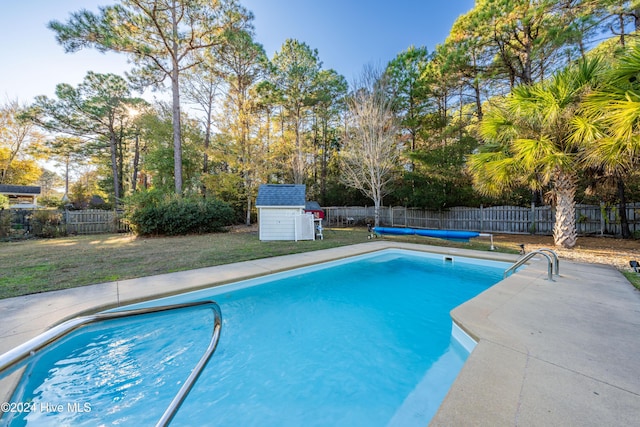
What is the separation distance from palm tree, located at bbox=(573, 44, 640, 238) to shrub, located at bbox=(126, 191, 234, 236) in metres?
14.1

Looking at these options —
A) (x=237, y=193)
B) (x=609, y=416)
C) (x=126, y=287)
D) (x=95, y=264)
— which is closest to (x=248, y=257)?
(x=126, y=287)

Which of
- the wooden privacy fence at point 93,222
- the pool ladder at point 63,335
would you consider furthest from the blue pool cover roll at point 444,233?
the wooden privacy fence at point 93,222

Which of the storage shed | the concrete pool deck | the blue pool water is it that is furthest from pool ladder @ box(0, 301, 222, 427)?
the storage shed

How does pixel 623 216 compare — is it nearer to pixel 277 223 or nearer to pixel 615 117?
pixel 615 117

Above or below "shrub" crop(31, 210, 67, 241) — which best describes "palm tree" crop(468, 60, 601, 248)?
above

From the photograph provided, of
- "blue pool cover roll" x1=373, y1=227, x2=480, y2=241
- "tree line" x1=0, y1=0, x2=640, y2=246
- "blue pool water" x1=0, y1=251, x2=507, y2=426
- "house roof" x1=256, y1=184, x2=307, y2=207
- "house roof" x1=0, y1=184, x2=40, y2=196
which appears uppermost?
"tree line" x1=0, y1=0, x2=640, y2=246

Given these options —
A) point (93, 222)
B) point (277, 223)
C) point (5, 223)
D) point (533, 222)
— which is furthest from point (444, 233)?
point (5, 223)

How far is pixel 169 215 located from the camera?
1158cm

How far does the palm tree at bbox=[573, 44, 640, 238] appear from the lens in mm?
5062

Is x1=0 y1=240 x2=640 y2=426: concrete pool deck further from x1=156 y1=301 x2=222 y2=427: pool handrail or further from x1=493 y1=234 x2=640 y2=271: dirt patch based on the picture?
x1=156 y1=301 x2=222 y2=427: pool handrail

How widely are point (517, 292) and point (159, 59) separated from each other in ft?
61.8

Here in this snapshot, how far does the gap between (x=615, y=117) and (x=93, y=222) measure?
20.0 meters

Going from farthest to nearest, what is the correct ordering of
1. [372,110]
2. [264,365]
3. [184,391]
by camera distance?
[372,110] → [264,365] → [184,391]

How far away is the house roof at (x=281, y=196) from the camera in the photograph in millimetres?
10770
